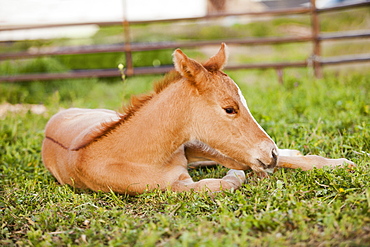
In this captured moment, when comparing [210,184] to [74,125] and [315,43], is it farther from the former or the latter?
[315,43]

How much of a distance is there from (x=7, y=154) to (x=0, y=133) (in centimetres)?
77

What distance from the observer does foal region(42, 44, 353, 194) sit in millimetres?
3150

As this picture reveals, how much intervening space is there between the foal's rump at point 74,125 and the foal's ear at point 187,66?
834mm

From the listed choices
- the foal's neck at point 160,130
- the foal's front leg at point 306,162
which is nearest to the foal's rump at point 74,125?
the foal's neck at point 160,130

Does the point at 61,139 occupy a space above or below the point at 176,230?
above

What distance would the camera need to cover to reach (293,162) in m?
3.55

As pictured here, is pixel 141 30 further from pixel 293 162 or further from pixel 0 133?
pixel 293 162

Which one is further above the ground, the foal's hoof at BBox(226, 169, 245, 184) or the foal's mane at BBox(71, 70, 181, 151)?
the foal's mane at BBox(71, 70, 181, 151)

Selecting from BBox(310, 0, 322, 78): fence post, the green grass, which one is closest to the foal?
the green grass

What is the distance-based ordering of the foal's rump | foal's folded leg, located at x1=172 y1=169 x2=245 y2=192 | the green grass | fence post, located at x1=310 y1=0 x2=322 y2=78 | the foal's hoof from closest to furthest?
1. the green grass
2. foal's folded leg, located at x1=172 y1=169 x2=245 y2=192
3. the foal's hoof
4. the foal's rump
5. fence post, located at x1=310 y1=0 x2=322 y2=78

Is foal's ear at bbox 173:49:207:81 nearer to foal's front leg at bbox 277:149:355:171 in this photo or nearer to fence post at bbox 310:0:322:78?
foal's front leg at bbox 277:149:355:171

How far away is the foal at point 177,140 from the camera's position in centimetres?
315

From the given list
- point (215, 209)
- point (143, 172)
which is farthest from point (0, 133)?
point (215, 209)

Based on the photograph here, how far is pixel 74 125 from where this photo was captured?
13.1 feet
